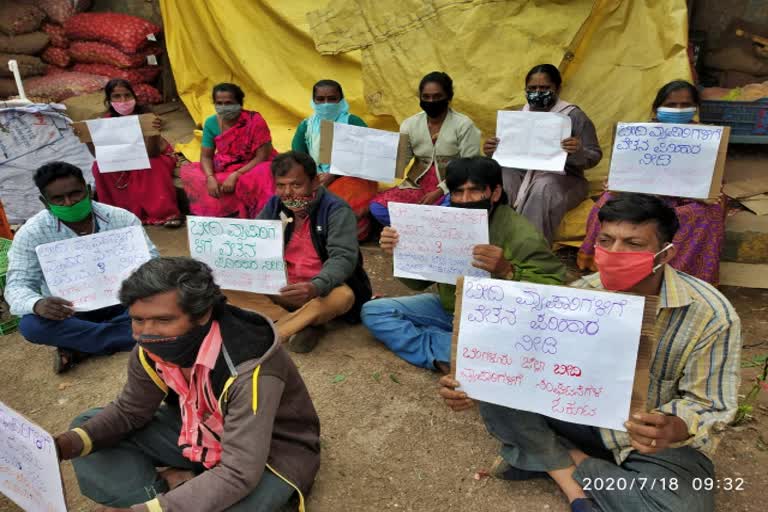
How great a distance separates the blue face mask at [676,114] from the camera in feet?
12.0

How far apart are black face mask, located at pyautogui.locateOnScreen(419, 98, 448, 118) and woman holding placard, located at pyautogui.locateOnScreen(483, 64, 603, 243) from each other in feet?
1.70

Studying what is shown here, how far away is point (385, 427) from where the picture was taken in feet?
9.52

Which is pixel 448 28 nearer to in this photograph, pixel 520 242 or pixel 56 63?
pixel 520 242

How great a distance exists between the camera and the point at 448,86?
177 inches

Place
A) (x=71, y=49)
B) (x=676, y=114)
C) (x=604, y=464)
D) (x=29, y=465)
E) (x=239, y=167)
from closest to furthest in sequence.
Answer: (x=29, y=465)
(x=604, y=464)
(x=676, y=114)
(x=239, y=167)
(x=71, y=49)

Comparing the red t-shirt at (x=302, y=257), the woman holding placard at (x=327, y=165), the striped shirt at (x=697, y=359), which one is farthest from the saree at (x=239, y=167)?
the striped shirt at (x=697, y=359)

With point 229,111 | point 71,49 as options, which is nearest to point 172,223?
point 229,111

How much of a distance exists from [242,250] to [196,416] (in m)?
1.44

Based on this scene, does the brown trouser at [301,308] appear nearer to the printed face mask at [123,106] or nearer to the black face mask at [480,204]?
the black face mask at [480,204]

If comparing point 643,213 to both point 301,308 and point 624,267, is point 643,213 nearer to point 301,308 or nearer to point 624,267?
point 624,267

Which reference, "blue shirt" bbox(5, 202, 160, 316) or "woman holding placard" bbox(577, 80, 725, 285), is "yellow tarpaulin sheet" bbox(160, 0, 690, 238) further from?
"blue shirt" bbox(5, 202, 160, 316)

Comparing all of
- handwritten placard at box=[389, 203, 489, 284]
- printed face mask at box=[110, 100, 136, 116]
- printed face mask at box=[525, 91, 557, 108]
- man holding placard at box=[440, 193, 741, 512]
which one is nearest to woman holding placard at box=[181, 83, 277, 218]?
printed face mask at box=[110, 100, 136, 116]

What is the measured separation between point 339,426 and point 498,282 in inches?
52.8

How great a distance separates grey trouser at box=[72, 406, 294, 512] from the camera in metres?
2.07
